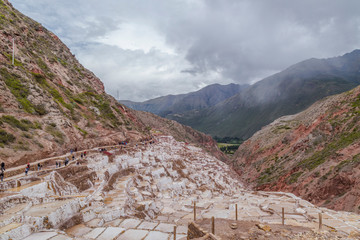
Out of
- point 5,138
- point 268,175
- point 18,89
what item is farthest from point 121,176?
point 268,175

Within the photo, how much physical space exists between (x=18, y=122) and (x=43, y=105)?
5.77 m

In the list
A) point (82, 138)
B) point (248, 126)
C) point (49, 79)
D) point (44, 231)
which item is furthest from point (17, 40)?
point (248, 126)

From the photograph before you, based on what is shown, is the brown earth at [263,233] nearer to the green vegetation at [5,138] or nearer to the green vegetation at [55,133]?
the green vegetation at [5,138]

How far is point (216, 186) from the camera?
25438mm

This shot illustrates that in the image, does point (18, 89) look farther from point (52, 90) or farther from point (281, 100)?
point (281, 100)

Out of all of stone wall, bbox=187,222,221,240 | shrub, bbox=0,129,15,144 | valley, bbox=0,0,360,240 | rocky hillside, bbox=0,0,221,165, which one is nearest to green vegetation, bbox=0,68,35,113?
rocky hillside, bbox=0,0,221,165

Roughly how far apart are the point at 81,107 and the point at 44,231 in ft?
98.9

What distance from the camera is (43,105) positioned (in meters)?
23.1

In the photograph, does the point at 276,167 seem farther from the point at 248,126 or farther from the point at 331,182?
the point at 248,126

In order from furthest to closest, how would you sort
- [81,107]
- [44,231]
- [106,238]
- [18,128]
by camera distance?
[81,107]
[18,128]
[106,238]
[44,231]

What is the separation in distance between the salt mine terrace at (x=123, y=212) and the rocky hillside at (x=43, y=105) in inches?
143

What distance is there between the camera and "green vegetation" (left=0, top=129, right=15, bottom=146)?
14.8m

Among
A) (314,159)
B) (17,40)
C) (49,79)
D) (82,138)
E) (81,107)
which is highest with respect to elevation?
(17,40)

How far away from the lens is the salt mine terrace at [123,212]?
23.5 ft
